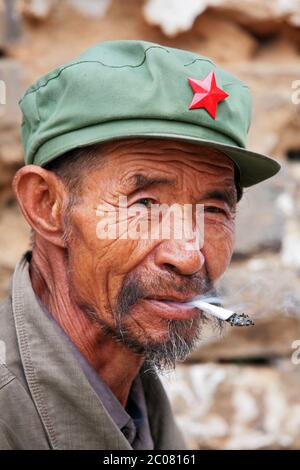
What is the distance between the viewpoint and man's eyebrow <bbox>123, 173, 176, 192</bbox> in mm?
1980

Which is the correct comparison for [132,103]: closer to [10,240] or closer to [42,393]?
[42,393]

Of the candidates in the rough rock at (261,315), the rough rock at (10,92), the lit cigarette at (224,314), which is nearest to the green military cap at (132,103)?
the lit cigarette at (224,314)

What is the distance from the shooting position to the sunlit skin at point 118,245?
6.49 ft

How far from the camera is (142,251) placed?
197cm

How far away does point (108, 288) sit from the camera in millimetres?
2018

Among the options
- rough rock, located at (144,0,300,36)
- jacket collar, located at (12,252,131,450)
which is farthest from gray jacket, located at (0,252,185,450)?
rough rock, located at (144,0,300,36)

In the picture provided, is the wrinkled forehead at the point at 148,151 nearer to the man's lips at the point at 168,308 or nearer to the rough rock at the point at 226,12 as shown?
the man's lips at the point at 168,308

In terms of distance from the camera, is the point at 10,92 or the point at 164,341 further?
the point at 10,92

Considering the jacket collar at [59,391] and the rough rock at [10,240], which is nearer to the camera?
the jacket collar at [59,391]

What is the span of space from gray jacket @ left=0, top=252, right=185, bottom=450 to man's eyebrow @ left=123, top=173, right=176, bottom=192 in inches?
14.0

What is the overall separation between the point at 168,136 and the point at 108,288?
15.5 inches

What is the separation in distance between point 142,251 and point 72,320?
282mm

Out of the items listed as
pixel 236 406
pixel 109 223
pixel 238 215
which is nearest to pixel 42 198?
pixel 109 223

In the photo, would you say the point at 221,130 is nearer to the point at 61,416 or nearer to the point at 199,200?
the point at 199,200
